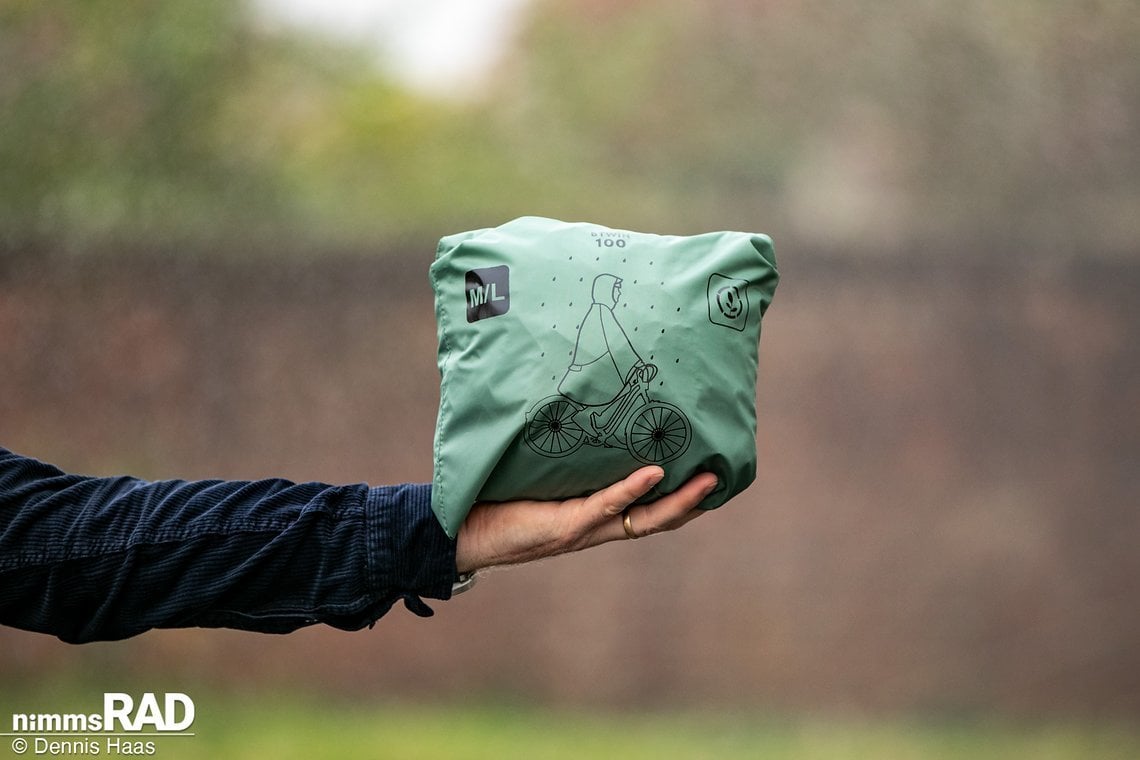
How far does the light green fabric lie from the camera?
4.67 feet

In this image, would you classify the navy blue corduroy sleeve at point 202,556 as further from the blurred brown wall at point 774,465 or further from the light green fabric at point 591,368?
the blurred brown wall at point 774,465

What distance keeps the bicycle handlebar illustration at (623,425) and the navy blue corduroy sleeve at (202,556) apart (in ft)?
0.54

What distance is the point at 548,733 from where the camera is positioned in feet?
14.1

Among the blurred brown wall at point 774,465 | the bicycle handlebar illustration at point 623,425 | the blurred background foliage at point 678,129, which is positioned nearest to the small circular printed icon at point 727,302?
the bicycle handlebar illustration at point 623,425

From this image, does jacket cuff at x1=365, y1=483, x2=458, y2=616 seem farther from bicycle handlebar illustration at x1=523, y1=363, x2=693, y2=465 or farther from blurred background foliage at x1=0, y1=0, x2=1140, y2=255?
blurred background foliage at x1=0, y1=0, x2=1140, y2=255

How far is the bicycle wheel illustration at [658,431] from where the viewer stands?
143 centimetres

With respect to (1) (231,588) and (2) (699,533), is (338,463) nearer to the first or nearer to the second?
(2) (699,533)

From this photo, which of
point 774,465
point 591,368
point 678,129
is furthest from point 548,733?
point 591,368

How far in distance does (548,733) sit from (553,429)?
10.1 ft

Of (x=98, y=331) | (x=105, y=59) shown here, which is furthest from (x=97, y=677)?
(x=105, y=59)

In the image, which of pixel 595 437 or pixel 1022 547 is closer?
pixel 595 437

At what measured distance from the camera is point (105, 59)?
4.23 meters

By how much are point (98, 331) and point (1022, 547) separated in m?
3.32

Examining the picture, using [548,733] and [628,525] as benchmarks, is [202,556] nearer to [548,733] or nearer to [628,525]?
[628,525]
